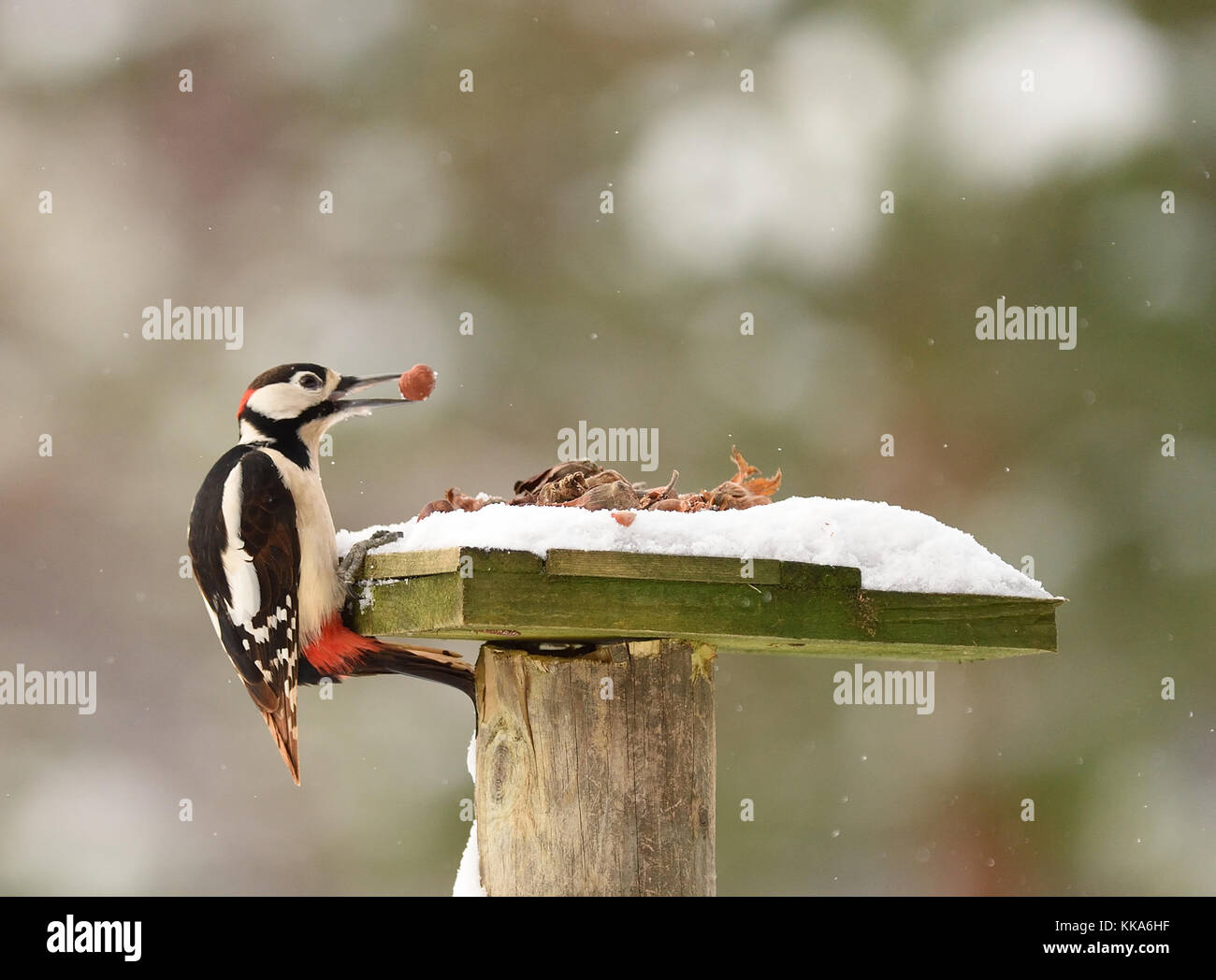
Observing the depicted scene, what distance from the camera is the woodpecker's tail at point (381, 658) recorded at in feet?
9.86

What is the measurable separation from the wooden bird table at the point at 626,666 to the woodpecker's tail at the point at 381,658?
9.6 inches

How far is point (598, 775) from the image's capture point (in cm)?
262

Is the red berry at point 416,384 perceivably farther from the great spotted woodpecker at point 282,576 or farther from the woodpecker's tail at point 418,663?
the woodpecker's tail at point 418,663

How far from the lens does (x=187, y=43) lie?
8531 millimetres

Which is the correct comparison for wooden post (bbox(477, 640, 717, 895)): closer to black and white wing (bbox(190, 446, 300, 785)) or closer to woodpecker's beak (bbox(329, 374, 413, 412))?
black and white wing (bbox(190, 446, 300, 785))

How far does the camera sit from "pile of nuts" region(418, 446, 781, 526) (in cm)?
273

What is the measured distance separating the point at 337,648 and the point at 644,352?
489 centimetres

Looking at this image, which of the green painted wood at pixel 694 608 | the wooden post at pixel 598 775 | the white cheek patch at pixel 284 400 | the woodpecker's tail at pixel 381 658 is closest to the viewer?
the green painted wood at pixel 694 608

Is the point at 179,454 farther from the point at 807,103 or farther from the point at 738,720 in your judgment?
the point at 807,103

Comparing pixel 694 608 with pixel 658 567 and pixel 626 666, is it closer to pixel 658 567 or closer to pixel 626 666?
pixel 658 567

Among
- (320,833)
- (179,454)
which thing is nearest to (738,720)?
(320,833)
